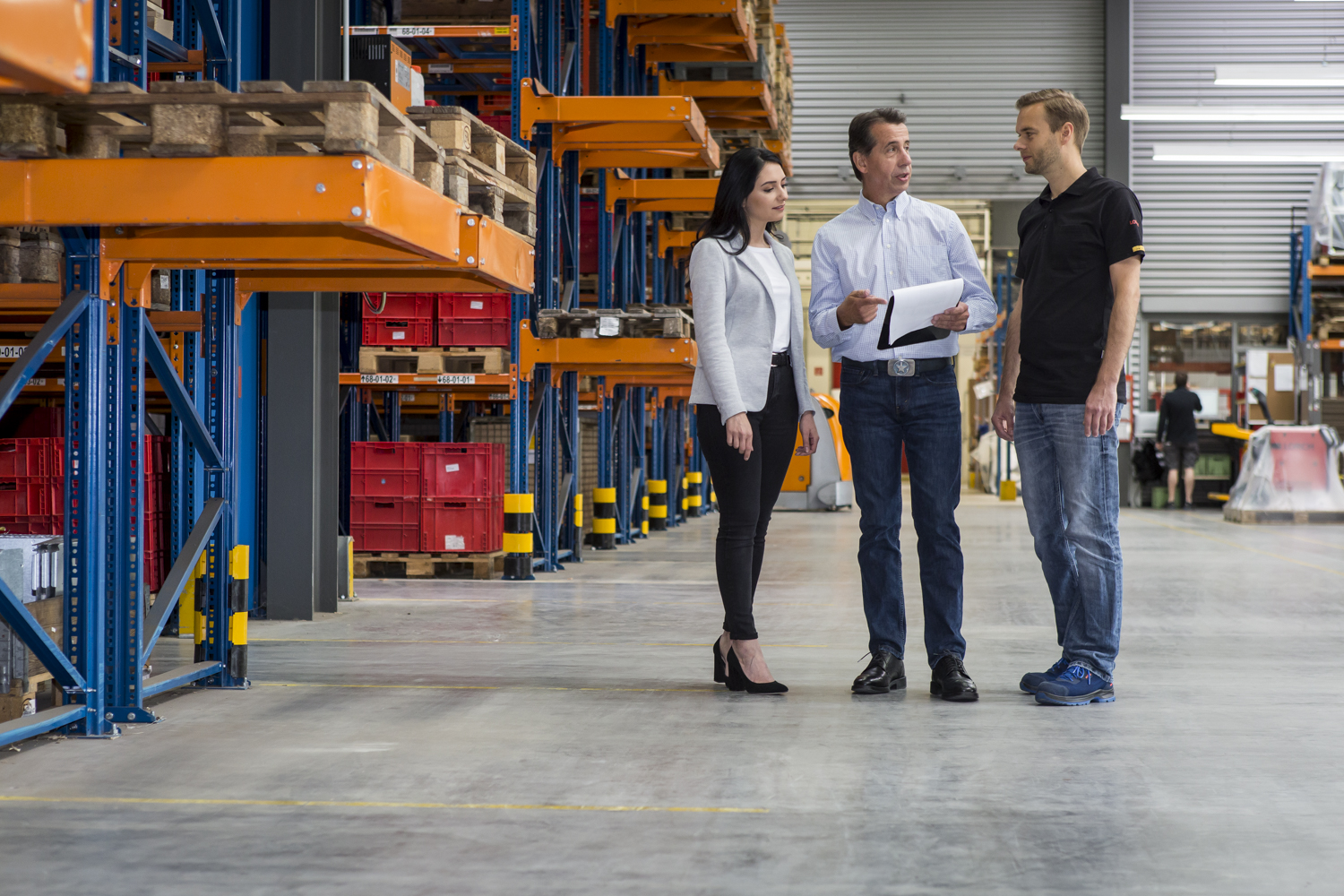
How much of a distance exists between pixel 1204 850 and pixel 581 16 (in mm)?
10146

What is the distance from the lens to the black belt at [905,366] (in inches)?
172

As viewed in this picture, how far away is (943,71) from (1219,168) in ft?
16.7

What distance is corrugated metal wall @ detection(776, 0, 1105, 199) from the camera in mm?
24109

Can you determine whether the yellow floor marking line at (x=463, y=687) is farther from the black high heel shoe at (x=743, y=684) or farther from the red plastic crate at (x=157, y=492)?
the red plastic crate at (x=157, y=492)

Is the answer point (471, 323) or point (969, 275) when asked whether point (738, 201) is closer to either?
point (969, 275)

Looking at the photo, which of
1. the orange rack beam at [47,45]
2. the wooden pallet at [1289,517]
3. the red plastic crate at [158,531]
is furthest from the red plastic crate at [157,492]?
the wooden pallet at [1289,517]

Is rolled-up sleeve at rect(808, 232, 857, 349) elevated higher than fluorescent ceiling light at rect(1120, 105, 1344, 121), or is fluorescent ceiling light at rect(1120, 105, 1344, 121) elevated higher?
fluorescent ceiling light at rect(1120, 105, 1344, 121)

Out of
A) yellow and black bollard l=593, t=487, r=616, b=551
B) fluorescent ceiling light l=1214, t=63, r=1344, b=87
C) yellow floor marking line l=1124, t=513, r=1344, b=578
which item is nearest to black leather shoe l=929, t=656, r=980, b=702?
yellow floor marking line l=1124, t=513, r=1344, b=578

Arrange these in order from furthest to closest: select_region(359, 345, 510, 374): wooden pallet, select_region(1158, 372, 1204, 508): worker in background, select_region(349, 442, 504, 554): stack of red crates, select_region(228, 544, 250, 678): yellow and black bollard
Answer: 1. select_region(1158, 372, 1204, 508): worker in background
2. select_region(359, 345, 510, 374): wooden pallet
3. select_region(349, 442, 504, 554): stack of red crates
4. select_region(228, 544, 250, 678): yellow and black bollard

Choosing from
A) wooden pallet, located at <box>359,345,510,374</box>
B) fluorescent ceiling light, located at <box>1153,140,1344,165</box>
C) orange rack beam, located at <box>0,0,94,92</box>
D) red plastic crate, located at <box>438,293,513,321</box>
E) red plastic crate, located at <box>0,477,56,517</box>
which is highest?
fluorescent ceiling light, located at <box>1153,140,1344,165</box>

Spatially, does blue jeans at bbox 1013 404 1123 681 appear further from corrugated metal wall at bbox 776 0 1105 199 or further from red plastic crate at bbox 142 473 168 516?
corrugated metal wall at bbox 776 0 1105 199

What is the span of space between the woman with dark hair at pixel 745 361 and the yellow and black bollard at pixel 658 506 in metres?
10.8

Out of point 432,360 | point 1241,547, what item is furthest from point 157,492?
point 1241,547

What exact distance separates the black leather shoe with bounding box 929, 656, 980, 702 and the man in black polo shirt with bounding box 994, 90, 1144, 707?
23 cm
